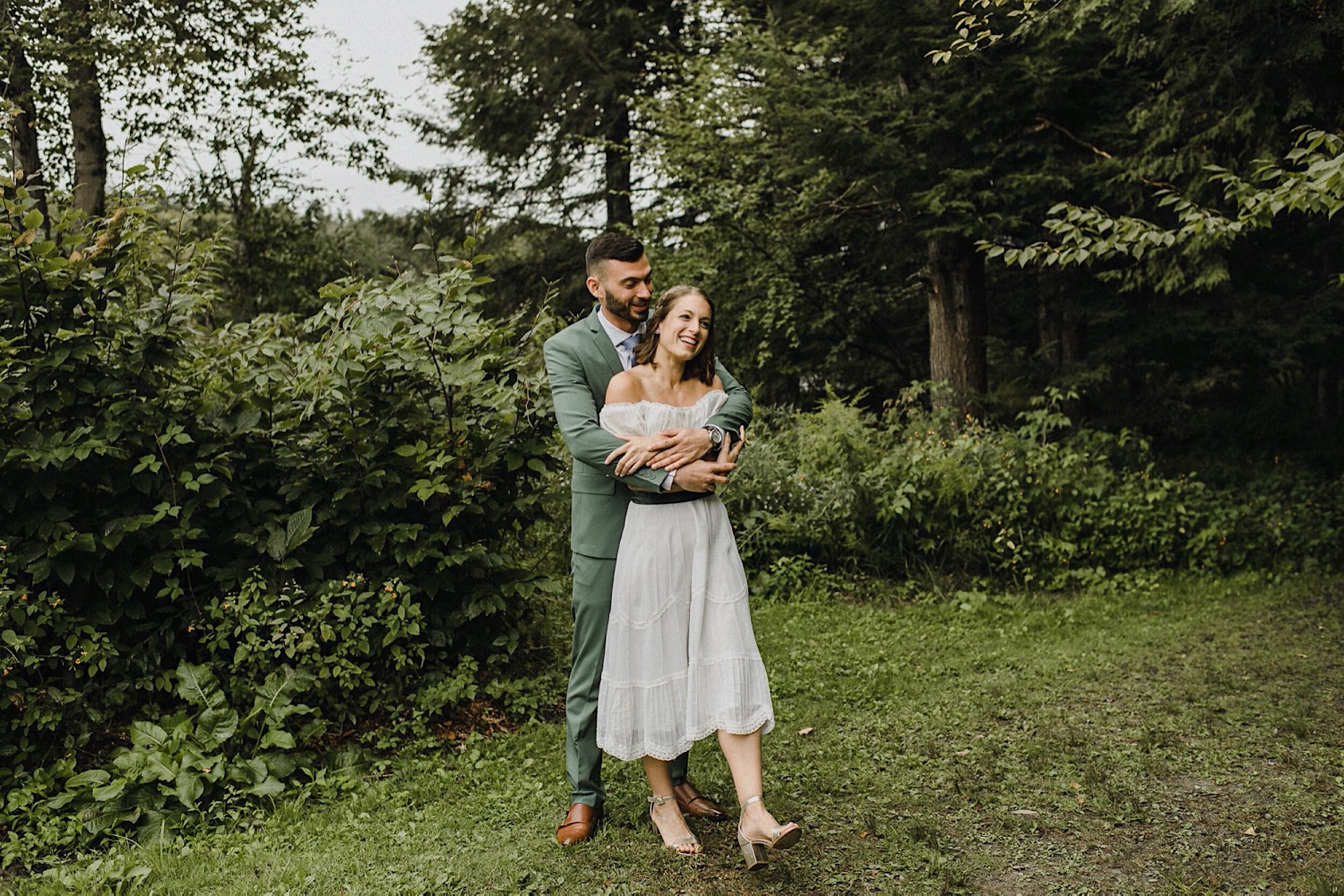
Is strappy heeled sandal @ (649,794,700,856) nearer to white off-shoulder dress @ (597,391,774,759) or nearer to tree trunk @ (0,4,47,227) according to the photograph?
white off-shoulder dress @ (597,391,774,759)

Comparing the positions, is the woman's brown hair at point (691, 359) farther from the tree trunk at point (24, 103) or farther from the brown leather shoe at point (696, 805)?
the tree trunk at point (24, 103)

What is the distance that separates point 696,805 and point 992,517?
4784mm

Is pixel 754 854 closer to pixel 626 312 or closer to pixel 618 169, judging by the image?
pixel 626 312

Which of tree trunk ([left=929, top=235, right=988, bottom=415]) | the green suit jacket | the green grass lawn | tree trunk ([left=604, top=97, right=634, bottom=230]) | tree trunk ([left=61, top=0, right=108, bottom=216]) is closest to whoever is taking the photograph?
the green grass lawn

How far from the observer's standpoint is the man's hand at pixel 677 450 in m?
3.12

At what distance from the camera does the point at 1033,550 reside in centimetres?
770

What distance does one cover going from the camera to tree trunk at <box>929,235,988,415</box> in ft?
34.3

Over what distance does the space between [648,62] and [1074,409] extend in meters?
9.96

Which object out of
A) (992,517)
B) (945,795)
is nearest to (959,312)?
(992,517)

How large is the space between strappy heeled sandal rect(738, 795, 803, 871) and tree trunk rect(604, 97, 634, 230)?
48.0 feet

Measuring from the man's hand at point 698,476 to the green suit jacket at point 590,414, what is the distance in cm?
21

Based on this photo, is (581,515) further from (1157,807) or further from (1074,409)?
(1074,409)

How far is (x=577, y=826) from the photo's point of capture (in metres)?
3.44

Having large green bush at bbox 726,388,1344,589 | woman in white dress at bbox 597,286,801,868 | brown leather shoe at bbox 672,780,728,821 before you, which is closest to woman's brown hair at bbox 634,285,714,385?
woman in white dress at bbox 597,286,801,868
